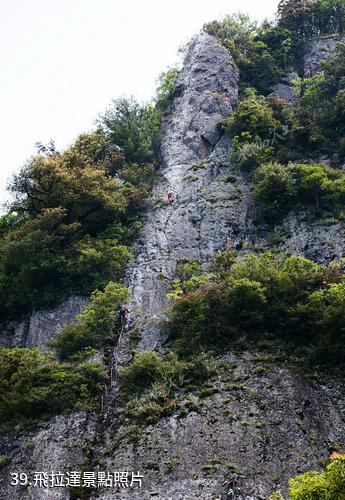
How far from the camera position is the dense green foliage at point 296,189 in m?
26.5

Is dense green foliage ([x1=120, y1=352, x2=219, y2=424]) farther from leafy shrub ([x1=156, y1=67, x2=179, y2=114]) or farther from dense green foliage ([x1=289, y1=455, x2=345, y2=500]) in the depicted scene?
leafy shrub ([x1=156, y1=67, x2=179, y2=114])

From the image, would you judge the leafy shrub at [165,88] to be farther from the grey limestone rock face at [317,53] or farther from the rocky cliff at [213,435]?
the rocky cliff at [213,435]

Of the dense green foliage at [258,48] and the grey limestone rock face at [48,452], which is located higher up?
the dense green foliage at [258,48]

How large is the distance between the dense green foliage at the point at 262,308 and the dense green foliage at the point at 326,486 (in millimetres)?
9141

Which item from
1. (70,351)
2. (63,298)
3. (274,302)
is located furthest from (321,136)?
(70,351)

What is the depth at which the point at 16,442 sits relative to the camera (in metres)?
17.2

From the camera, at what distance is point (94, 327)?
70.9 ft

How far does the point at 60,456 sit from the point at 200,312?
697 cm

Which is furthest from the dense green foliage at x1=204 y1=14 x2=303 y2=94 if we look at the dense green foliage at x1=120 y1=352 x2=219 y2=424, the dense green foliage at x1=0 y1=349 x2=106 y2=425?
the dense green foliage at x1=0 y1=349 x2=106 y2=425

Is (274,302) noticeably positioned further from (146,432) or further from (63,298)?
(63,298)

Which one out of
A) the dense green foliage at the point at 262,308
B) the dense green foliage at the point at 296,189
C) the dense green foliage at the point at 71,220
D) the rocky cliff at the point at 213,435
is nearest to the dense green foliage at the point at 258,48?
the dense green foliage at the point at 71,220

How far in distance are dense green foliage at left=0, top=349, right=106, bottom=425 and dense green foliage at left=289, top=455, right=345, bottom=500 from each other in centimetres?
1012

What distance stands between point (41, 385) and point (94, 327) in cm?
364

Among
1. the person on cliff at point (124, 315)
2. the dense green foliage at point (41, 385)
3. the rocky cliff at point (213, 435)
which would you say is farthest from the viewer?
the person on cliff at point (124, 315)
